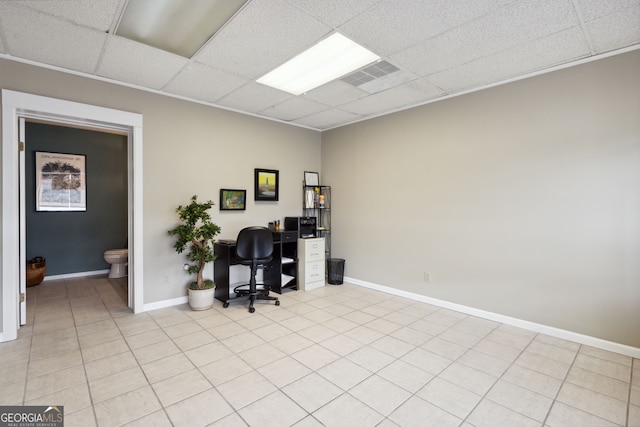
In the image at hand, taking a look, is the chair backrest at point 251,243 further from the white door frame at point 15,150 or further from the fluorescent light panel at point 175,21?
the fluorescent light panel at point 175,21

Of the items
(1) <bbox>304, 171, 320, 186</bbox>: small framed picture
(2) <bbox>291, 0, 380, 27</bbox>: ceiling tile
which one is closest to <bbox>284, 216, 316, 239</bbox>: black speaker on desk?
(1) <bbox>304, 171, 320, 186</bbox>: small framed picture

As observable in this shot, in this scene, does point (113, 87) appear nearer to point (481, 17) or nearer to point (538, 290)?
point (481, 17)

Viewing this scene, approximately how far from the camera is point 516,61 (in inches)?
111

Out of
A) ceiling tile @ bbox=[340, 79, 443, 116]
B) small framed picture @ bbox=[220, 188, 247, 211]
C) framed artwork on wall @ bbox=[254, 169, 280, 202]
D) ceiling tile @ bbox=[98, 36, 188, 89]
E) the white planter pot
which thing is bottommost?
the white planter pot

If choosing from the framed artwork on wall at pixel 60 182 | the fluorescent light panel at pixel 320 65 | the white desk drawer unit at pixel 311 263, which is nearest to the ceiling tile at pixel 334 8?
the fluorescent light panel at pixel 320 65

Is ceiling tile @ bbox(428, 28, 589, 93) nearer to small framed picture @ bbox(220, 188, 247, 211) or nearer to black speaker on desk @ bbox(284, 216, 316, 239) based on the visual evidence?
black speaker on desk @ bbox(284, 216, 316, 239)

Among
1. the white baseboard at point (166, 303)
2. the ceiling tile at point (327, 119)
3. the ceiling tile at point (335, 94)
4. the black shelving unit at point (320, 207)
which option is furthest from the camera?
the black shelving unit at point (320, 207)

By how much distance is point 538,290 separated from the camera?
3102 mm

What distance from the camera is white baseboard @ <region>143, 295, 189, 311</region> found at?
367cm

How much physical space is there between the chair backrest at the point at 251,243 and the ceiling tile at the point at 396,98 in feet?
6.81

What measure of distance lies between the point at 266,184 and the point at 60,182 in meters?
3.57

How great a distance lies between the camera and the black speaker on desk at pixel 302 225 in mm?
4734

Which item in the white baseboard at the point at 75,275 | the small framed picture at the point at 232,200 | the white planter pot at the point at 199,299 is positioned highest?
the small framed picture at the point at 232,200

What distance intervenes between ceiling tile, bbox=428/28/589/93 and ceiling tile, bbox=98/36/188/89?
2.67 m
